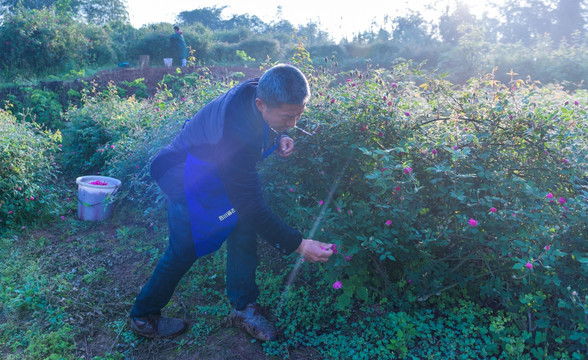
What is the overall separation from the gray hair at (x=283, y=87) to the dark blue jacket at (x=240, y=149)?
0.15 m

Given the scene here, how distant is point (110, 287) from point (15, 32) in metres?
13.1

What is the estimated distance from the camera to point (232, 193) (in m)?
2.15

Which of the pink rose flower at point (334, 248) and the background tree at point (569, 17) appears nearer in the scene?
the pink rose flower at point (334, 248)

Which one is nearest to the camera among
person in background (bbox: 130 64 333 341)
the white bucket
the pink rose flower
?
person in background (bbox: 130 64 333 341)

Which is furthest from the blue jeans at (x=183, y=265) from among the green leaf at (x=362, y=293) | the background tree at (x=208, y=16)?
the background tree at (x=208, y=16)

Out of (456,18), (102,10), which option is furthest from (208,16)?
(456,18)

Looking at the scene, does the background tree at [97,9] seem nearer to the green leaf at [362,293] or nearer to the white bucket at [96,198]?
the white bucket at [96,198]

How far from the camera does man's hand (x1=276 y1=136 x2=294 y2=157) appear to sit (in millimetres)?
2672

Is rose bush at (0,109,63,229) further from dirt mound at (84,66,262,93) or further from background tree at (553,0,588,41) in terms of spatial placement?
background tree at (553,0,588,41)

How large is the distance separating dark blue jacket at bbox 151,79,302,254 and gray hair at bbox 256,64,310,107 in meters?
0.15

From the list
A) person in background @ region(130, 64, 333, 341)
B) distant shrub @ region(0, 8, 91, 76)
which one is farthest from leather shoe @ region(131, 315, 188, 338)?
distant shrub @ region(0, 8, 91, 76)

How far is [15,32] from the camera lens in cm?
1280

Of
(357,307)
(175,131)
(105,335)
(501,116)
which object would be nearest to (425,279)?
(357,307)

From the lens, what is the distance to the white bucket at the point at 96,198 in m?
4.55
